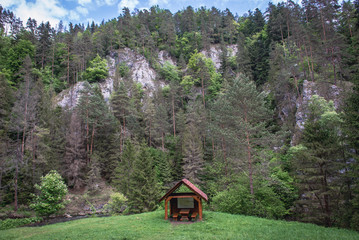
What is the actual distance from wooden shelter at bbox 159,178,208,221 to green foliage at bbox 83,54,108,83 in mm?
43020

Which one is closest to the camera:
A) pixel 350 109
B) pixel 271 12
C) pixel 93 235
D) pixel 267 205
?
pixel 93 235

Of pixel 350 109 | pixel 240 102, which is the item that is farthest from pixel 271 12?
pixel 350 109

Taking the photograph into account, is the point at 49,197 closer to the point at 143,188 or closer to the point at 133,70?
the point at 143,188

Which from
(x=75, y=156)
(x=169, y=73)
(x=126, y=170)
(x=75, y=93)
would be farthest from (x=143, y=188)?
(x=169, y=73)

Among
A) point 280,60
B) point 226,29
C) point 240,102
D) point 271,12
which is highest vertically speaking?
point 226,29

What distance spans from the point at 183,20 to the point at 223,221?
73902mm

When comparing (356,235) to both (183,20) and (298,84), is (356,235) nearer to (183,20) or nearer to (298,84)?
(298,84)

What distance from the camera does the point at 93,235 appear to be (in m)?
10.6

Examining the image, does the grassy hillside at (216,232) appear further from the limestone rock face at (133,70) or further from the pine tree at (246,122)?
the limestone rock face at (133,70)

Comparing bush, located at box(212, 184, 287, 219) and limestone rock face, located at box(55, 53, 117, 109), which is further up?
limestone rock face, located at box(55, 53, 117, 109)

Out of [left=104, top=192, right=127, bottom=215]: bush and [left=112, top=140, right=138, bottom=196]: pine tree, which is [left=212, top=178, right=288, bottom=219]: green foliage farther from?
[left=112, top=140, right=138, bottom=196]: pine tree

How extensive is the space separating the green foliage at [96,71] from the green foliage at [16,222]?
3513cm

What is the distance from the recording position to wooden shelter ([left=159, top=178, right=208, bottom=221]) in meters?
13.9

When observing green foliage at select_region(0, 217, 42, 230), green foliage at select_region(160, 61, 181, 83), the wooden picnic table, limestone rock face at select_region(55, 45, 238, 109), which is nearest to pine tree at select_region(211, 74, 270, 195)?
the wooden picnic table
